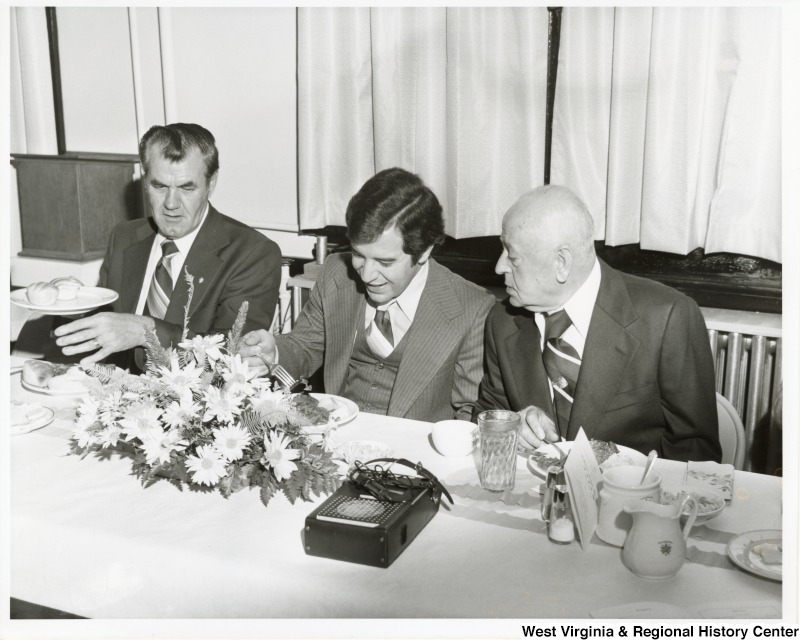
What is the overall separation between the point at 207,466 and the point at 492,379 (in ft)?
3.34

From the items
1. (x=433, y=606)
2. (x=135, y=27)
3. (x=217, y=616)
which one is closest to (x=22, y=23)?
(x=135, y=27)

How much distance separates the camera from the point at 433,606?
1.24 m

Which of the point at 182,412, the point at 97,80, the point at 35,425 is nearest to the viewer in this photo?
the point at 182,412

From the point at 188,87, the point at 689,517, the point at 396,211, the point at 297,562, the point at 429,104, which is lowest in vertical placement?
the point at 297,562

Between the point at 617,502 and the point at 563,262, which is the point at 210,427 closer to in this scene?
the point at 617,502

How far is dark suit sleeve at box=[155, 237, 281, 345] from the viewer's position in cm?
284

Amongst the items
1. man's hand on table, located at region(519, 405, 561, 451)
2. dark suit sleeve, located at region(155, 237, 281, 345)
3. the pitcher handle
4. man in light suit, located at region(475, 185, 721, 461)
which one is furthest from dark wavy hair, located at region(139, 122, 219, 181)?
the pitcher handle

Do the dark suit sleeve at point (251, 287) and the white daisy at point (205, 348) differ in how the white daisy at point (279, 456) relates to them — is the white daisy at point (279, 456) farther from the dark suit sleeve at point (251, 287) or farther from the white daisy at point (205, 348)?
the dark suit sleeve at point (251, 287)

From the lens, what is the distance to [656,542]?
126 cm

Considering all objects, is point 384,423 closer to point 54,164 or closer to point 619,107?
point 619,107

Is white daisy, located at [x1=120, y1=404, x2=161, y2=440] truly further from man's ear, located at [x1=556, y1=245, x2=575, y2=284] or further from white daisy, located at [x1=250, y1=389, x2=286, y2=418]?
man's ear, located at [x1=556, y1=245, x2=575, y2=284]

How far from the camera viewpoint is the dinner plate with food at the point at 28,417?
1.91m

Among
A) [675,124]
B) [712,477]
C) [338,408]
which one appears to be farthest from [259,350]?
[675,124]

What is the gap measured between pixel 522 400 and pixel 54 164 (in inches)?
100
